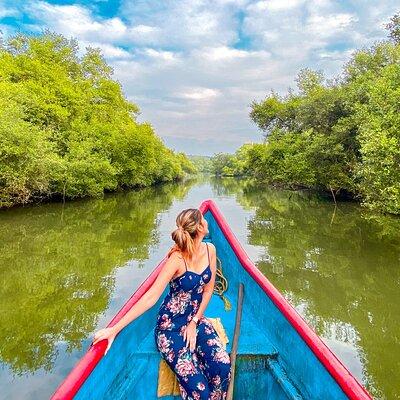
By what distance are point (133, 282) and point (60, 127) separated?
18488 mm

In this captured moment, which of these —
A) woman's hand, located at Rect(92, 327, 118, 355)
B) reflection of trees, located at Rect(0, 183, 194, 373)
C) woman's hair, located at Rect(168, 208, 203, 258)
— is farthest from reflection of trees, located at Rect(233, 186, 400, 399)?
reflection of trees, located at Rect(0, 183, 194, 373)

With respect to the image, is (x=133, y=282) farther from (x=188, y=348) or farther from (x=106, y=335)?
(x=106, y=335)

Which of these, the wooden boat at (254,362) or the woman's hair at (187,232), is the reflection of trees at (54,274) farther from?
the woman's hair at (187,232)

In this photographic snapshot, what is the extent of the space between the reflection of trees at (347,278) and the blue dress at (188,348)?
7.69 feet

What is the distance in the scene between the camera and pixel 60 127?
23.2 metres

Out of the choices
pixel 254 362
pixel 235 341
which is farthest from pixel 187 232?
pixel 254 362

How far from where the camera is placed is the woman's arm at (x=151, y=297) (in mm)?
2324

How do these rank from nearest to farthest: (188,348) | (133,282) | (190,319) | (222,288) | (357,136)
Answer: (188,348) < (190,319) < (222,288) < (133,282) < (357,136)

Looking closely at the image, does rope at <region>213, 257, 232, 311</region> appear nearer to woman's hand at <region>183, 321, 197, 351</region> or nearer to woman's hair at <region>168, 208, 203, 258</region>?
woman's hand at <region>183, 321, 197, 351</region>

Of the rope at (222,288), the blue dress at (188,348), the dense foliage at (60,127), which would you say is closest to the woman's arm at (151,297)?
the blue dress at (188,348)

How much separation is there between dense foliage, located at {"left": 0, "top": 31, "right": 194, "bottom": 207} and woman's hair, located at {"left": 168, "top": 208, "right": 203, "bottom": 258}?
13395 mm

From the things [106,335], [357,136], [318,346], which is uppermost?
[357,136]

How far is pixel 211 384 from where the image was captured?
2.55 meters

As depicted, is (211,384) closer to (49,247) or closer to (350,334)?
(350,334)
